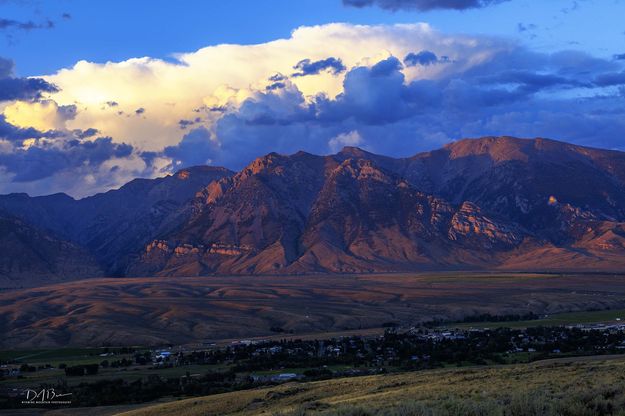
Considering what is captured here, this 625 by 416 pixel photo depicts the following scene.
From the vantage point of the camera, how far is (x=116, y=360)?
138750 millimetres

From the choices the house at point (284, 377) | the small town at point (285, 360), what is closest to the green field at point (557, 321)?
the small town at point (285, 360)

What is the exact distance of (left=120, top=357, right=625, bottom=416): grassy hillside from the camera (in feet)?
119

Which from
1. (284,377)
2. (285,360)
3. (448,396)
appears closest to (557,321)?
(285,360)

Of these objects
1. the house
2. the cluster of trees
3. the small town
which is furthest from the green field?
the house

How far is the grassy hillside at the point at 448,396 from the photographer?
36312 mm

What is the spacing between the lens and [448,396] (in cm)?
4484

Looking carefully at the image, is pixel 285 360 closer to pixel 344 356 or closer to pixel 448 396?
pixel 344 356

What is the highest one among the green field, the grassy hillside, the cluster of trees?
the grassy hillside

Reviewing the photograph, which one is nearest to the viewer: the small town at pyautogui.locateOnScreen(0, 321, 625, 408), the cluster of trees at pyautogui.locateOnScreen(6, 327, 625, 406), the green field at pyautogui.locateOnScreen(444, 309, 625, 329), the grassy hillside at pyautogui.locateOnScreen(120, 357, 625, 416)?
the grassy hillside at pyautogui.locateOnScreen(120, 357, 625, 416)

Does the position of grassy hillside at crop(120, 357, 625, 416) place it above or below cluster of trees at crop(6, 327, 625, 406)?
above

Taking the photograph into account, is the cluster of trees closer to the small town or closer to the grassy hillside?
the small town

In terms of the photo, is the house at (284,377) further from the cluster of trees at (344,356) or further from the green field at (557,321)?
the green field at (557,321)

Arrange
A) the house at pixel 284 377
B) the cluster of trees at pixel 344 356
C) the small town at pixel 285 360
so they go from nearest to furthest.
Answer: the cluster of trees at pixel 344 356 → the small town at pixel 285 360 → the house at pixel 284 377

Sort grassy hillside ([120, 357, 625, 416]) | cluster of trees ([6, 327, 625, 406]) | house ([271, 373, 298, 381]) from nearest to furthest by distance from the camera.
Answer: grassy hillside ([120, 357, 625, 416]) → cluster of trees ([6, 327, 625, 406]) → house ([271, 373, 298, 381])
